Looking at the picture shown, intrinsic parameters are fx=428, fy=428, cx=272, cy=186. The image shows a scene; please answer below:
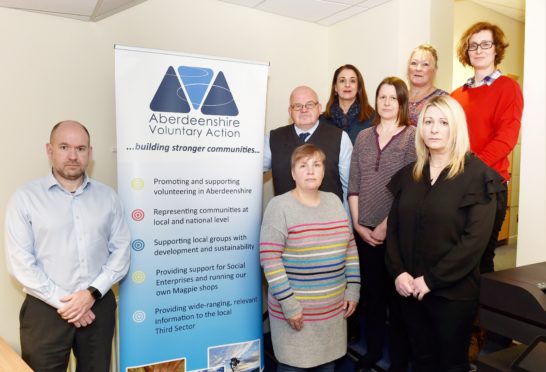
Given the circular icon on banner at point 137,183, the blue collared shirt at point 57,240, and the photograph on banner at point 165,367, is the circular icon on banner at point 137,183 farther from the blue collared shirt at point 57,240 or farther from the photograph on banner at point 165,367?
the photograph on banner at point 165,367

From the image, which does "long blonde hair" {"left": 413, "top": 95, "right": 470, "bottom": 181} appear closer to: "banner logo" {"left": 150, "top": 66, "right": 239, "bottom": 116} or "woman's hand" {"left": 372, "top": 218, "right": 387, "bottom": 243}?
"woman's hand" {"left": 372, "top": 218, "right": 387, "bottom": 243}

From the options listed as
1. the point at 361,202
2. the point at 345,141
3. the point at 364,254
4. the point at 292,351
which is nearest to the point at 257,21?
the point at 345,141

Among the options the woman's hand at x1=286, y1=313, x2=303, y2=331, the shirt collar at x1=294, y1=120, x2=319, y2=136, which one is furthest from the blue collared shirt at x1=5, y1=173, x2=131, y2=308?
the shirt collar at x1=294, y1=120, x2=319, y2=136

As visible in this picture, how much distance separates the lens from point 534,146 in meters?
2.56

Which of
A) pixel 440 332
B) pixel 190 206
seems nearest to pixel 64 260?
pixel 190 206

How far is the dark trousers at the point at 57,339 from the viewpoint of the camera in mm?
1903

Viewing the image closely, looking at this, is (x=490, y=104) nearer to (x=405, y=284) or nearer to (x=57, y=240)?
(x=405, y=284)

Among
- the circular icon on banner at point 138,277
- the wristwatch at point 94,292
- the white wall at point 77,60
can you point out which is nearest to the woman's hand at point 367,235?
the circular icon on banner at point 138,277

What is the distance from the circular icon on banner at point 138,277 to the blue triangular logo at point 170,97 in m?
0.87

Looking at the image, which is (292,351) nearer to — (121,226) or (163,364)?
(163,364)

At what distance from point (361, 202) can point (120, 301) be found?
138 cm

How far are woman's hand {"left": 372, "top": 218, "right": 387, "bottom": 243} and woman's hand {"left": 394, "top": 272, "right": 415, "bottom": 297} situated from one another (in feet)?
1.17

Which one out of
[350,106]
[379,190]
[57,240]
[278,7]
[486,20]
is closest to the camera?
[57,240]

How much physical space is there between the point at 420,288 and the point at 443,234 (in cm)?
24
